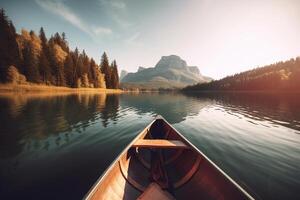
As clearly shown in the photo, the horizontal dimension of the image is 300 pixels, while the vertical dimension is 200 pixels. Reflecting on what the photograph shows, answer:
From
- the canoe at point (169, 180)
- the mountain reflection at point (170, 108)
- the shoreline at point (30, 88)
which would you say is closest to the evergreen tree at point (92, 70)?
the shoreline at point (30, 88)

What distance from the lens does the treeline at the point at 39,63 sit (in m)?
47.9

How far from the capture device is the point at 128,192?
459 cm

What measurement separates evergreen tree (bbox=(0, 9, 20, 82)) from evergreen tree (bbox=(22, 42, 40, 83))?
252 centimetres

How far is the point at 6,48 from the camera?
48.8 meters

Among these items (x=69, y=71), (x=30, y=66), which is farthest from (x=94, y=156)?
(x=69, y=71)

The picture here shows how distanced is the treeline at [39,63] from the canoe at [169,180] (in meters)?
62.2

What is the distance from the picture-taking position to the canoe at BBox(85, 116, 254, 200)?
12.2 ft

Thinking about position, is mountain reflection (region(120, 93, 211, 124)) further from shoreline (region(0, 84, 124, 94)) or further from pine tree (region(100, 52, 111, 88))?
pine tree (region(100, 52, 111, 88))

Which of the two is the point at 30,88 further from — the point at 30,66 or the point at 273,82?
the point at 273,82

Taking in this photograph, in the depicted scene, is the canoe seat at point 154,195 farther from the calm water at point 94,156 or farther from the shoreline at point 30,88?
the shoreline at point 30,88

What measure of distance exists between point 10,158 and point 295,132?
21835 mm

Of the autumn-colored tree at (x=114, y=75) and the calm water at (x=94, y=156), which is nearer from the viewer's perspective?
the calm water at (x=94, y=156)

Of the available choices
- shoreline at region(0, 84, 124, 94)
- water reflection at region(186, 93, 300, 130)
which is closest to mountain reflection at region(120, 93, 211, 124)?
water reflection at region(186, 93, 300, 130)

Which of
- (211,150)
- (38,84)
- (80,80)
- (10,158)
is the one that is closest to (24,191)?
(10,158)
